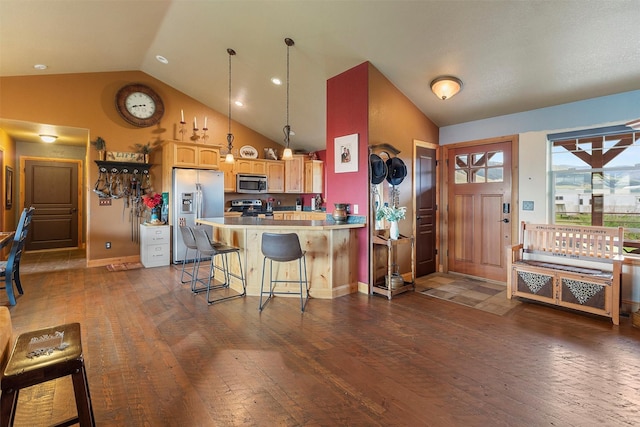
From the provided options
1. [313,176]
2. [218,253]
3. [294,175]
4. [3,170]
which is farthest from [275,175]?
[3,170]

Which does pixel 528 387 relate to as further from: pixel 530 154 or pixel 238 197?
pixel 238 197

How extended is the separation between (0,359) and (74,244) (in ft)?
23.4

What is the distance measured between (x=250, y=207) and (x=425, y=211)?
12.5 ft

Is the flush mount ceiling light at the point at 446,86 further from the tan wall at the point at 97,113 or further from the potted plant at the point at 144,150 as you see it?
the potted plant at the point at 144,150

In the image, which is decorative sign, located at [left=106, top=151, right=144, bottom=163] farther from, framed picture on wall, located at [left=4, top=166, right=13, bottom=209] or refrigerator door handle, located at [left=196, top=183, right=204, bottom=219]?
framed picture on wall, located at [left=4, top=166, right=13, bottom=209]

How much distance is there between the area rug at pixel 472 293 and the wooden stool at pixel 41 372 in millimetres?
3472

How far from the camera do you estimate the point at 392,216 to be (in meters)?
3.79

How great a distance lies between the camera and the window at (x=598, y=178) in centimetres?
346

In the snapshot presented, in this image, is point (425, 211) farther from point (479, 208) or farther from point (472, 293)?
point (472, 293)

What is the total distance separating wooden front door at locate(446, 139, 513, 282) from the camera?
4359mm

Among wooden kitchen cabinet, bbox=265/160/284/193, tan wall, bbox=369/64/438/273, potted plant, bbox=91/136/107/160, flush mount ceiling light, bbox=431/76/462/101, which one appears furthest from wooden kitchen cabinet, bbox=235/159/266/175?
flush mount ceiling light, bbox=431/76/462/101

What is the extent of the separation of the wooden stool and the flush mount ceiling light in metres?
4.06

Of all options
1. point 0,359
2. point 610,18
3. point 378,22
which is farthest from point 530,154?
point 0,359

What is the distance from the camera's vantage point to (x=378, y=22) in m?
3.17
